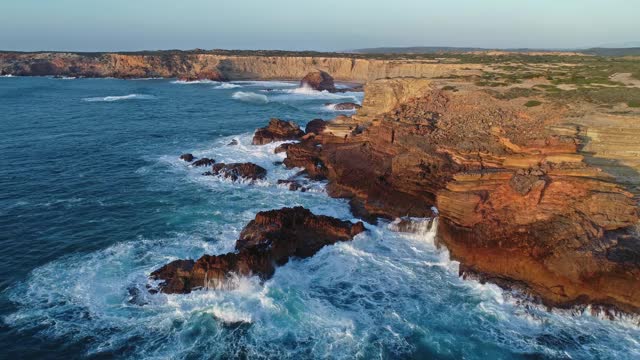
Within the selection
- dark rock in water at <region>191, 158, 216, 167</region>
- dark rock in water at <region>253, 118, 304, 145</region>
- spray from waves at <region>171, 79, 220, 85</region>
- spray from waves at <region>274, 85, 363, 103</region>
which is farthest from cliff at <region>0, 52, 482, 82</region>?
dark rock in water at <region>191, 158, 216, 167</region>

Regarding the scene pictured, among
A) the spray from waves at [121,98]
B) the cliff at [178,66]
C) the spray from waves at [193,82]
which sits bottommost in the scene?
the spray from waves at [121,98]

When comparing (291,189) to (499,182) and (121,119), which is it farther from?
(121,119)

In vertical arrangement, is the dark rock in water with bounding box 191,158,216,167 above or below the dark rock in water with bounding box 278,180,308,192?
above

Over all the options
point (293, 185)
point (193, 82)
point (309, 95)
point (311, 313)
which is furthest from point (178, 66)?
point (311, 313)

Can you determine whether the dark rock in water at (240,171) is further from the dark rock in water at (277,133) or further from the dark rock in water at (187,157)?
the dark rock in water at (277,133)

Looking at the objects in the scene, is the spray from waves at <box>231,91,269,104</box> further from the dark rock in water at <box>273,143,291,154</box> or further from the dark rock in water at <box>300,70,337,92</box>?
the dark rock in water at <box>273,143,291,154</box>

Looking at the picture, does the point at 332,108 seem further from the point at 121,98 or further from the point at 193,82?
the point at 193,82

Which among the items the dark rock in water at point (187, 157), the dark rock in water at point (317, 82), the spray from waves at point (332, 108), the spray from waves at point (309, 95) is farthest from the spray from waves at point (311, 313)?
the dark rock in water at point (317, 82)
